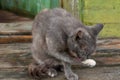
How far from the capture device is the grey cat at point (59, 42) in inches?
124

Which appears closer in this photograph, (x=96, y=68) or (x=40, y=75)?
(x=40, y=75)

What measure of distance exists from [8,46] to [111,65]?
50.4 inches

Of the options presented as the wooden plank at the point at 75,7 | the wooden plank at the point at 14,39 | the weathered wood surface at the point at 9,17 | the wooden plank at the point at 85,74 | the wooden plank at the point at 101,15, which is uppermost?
the wooden plank at the point at 75,7

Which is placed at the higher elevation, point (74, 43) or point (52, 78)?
point (74, 43)

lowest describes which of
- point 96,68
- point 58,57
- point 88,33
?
point 96,68

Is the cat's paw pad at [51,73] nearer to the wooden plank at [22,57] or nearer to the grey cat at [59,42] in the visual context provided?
the grey cat at [59,42]

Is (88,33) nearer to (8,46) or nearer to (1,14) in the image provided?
(8,46)

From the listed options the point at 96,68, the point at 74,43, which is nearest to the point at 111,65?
the point at 96,68

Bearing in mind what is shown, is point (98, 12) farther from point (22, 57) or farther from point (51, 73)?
point (51, 73)

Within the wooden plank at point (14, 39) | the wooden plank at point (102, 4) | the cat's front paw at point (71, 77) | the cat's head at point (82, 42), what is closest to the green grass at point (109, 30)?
the wooden plank at point (102, 4)

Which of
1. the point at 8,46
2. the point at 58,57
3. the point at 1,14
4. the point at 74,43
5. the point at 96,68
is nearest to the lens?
the point at 74,43

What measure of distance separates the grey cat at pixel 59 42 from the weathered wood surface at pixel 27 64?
13 cm

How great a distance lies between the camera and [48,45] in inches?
133

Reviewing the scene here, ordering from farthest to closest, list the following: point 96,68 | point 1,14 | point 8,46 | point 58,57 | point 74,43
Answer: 1. point 1,14
2. point 8,46
3. point 96,68
4. point 58,57
5. point 74,43
